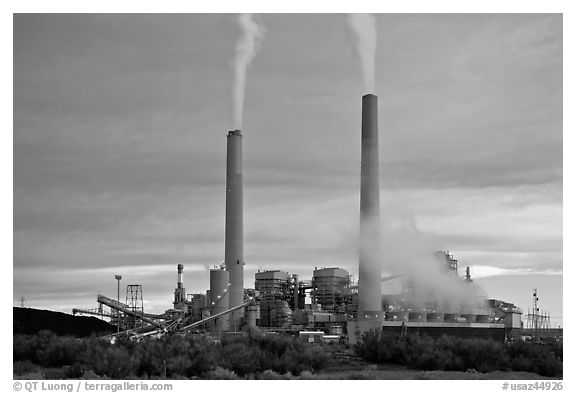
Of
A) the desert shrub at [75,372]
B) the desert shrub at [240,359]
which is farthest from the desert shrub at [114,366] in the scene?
the desert shrub at [240,359]

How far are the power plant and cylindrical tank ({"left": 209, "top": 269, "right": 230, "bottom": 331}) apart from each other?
105mm

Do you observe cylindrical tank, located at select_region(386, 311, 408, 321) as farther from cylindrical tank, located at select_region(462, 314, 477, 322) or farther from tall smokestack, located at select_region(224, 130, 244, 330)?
tall smokestack, located at select_region(224, 130, 244, 330)

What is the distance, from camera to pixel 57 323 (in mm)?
74062

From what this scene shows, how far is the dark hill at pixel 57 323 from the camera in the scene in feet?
200

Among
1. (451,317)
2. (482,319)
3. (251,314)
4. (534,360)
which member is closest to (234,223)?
(251,314)

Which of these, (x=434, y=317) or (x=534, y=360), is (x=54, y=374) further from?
(x=434, y=317)

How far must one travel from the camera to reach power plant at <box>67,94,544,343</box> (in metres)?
64.8

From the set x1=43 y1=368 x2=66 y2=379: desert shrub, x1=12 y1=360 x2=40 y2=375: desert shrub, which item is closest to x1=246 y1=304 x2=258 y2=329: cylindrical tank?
x1=12 y1=360 x2=40 y2=375: desert shrub

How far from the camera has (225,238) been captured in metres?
77.2

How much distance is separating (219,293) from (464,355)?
128 feet
